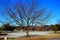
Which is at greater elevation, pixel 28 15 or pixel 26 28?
pixel 28 15

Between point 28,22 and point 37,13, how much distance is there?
9.94ft

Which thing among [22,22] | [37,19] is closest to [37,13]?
[37,19]

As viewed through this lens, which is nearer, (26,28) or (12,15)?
(12,15)

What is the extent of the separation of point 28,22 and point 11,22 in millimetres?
3852

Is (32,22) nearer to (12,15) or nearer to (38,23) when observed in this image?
(38,23)

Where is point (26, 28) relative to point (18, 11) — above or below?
below

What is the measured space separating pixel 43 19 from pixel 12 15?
698 centimetres

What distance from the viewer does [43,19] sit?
34469 millimetres

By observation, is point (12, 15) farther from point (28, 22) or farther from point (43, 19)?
point (43, 19)

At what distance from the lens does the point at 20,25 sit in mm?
35469

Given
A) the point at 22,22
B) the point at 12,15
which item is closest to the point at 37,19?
the point at 22,22

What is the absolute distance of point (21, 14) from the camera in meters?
33.6

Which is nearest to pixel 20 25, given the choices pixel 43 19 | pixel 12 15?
pixel 12 15

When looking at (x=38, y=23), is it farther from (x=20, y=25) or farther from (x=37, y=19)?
(x=20, y=25)
